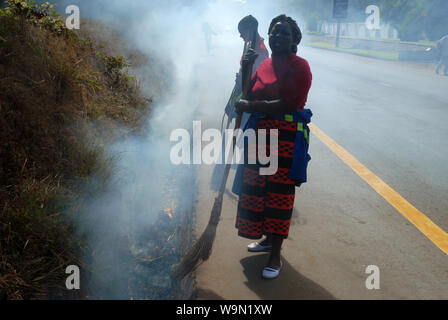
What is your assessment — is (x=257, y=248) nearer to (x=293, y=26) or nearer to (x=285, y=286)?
(x=285, y=286)

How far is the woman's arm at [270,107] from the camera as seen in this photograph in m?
2.69

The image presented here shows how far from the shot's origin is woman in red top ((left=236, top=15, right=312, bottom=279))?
2686mm

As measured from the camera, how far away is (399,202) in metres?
4.03

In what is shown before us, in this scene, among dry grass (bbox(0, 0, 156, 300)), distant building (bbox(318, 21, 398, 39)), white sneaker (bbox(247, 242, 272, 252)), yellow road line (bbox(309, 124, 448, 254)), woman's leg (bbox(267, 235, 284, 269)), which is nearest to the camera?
dry grass (bbox(0, 0, 156, 300))

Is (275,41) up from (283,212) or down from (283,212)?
up

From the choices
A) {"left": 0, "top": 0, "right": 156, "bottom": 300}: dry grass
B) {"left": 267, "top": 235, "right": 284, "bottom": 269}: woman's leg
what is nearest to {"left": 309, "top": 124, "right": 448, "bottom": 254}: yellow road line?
{"left": 267, "top": 235, "right": 284, "bottom": 269}: woman's leg

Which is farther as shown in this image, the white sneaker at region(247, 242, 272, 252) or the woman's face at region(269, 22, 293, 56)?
the white sneaker at region(247, 242, 272, 252)

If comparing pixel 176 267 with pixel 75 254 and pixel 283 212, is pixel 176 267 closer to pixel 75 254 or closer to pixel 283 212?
pixel 75 254

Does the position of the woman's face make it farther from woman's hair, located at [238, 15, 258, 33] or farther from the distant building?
the distant building

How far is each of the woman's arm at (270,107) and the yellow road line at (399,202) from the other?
1.72 meters

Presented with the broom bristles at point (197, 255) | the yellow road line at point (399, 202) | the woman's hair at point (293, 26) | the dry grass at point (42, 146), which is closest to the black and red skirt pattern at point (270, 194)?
the broom bristles at point (197, 255)
